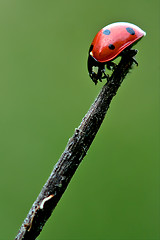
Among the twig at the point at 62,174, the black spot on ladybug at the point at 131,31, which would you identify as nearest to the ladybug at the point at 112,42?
the black spot on ladybug at the point at 131,31

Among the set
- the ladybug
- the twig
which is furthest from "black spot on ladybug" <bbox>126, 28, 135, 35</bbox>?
the twig

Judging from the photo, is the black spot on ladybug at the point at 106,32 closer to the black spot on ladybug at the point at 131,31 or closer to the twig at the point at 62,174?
the black spot on ladybug at the point at 131,31

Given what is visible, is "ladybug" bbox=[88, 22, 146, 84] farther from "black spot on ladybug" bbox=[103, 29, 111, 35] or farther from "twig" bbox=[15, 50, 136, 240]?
"twig" bbox=[15, 50, 136, 240]

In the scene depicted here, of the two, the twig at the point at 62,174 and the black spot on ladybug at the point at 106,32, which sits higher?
the black spot on ladybug at the point at 106,32

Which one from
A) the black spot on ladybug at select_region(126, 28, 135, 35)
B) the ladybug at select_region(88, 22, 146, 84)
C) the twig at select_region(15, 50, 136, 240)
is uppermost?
the black spot on ladybug at select_region(126, 28, 135, 35)

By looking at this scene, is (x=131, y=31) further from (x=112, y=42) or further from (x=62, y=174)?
(x=62, y=174)

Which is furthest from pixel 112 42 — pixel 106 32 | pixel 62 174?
pixel 62 174
